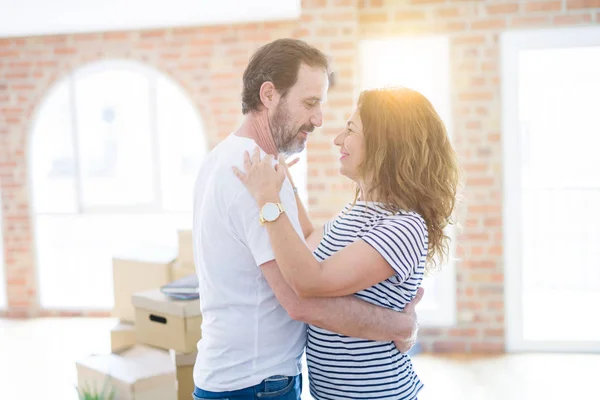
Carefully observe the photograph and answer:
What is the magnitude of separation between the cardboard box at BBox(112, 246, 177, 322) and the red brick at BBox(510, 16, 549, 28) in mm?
2715

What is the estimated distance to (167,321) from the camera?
8.46 ft

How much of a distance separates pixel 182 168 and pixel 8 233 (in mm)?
2025

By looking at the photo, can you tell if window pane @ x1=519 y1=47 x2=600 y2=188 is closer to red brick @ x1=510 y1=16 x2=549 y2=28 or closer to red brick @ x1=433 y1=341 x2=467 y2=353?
red brick @ x1=510 y1=16 x2=549 y2=28

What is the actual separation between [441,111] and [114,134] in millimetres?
3828

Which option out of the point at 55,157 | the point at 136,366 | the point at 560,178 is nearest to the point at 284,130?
the point at 136,366

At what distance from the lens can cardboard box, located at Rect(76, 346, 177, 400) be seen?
2340 millimetres

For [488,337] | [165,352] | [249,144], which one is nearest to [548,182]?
[488,337]

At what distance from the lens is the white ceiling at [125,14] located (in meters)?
3.98

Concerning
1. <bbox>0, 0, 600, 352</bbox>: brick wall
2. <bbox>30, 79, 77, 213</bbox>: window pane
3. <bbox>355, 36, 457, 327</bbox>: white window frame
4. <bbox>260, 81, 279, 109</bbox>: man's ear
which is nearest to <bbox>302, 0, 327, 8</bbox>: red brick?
<bbox>0, 0, 600, 352</bbox>: brick wall

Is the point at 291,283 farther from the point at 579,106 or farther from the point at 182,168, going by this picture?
the point at 182,168

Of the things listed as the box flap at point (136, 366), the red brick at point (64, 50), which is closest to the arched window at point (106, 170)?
the red brick at point (64, 50)

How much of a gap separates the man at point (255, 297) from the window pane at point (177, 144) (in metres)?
4.94

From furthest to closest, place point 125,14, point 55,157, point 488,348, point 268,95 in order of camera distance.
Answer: point 55,157, point 125,14, point 488,348, point 268,95

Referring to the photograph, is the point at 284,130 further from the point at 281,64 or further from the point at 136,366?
the point at 136,366
